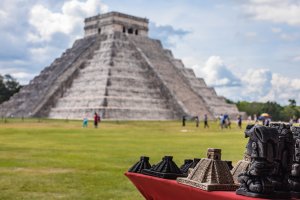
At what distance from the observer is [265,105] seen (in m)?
92.3

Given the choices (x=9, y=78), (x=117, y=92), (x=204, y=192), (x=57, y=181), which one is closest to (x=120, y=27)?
(x=117, y=92)

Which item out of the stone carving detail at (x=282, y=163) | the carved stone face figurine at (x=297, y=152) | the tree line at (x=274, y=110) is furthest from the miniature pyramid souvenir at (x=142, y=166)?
the tree line at (x=274, y=110)

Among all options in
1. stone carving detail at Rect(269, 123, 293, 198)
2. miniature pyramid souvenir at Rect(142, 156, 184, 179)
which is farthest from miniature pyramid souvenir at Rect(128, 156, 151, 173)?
stone carving detail at Rect(269, 123, 293, 198)

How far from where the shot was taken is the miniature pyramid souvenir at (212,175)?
4902mm

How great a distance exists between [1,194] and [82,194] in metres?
1.40

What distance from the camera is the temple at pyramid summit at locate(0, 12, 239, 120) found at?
49.1 m

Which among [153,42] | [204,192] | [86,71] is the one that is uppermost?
[153,42]

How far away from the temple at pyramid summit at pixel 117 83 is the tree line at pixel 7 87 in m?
16.5

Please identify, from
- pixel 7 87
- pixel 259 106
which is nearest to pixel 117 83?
pixel 7 87

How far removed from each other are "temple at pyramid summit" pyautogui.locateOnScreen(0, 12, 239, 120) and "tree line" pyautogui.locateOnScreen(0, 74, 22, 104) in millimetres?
16473

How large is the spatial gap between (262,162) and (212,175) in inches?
30.3

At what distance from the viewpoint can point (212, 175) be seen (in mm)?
4969

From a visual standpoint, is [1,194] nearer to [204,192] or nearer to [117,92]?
[204,192]

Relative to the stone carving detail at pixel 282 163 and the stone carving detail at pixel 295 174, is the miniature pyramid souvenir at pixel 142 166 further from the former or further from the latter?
the stone carving detail at pixel 282 163
